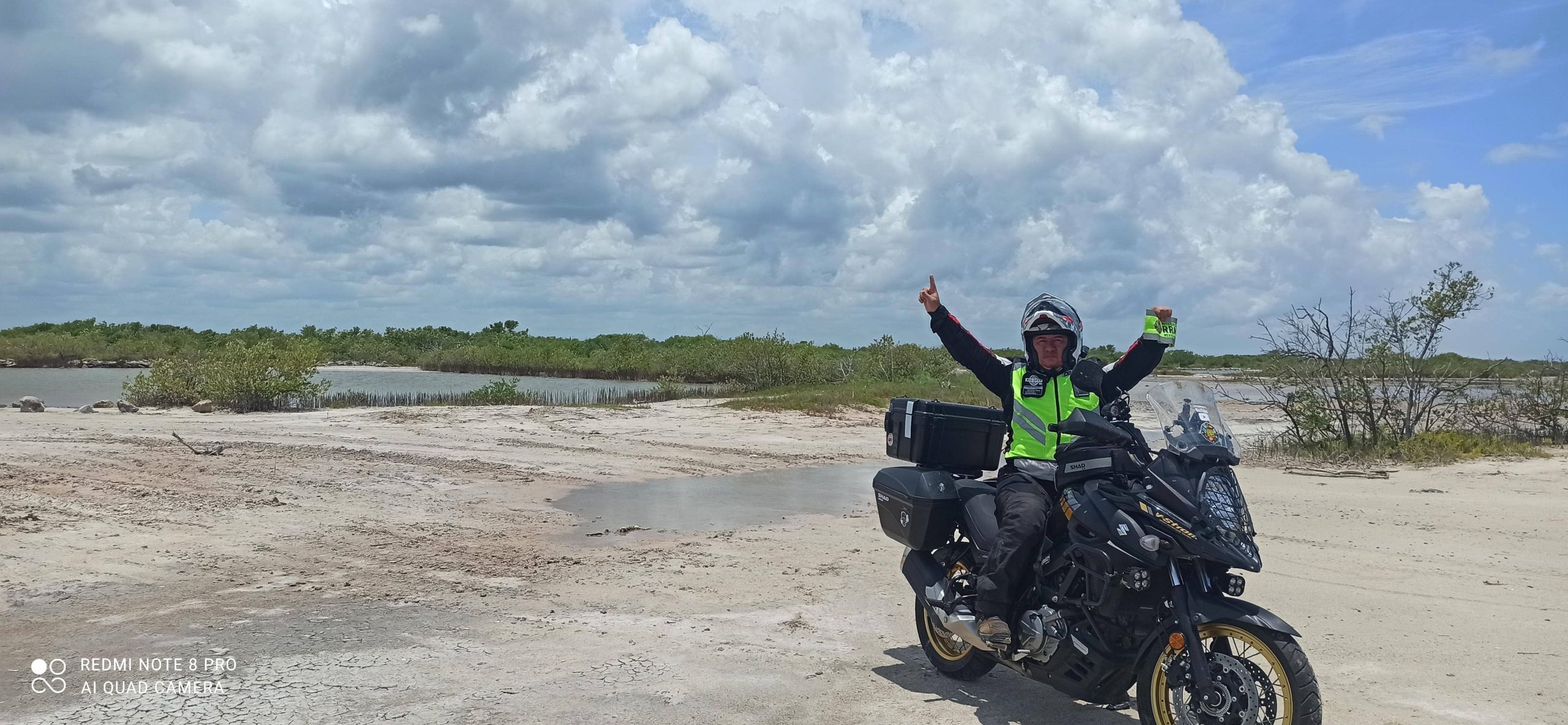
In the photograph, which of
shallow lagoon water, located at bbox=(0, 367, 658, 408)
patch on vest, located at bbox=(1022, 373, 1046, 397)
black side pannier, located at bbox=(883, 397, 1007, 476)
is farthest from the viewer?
shallow lagoon water, located at bbox=(0, 367, 658, 408)

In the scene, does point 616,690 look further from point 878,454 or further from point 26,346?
point 26,346

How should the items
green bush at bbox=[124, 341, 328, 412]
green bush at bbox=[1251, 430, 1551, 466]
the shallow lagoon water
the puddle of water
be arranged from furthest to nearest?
the shallow lagoon water < green bush at bbox=[124, 341, 328, 412] < green bush at bbox=[1251, 430, 1551, 466] < the puddle of water

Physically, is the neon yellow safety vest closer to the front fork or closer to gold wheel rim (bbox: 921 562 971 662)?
gold wheel rim (bbox: 921 562 971 662)

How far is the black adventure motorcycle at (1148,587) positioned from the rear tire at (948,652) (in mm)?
14

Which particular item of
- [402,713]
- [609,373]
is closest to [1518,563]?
[402,713]

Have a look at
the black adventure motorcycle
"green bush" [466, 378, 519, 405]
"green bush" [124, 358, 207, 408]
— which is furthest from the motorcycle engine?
"green bush" [124, 358, 207, 408]

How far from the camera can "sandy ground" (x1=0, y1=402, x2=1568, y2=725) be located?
490 centimetres

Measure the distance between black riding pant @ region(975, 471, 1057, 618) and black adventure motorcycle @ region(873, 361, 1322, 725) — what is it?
64 mm

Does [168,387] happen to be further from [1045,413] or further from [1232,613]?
[1232,613]

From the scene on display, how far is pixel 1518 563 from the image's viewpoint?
328 inches

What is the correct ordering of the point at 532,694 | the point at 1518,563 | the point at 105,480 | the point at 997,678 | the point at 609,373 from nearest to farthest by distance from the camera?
the point at 532,694
the point at 997,678
the point at 1518,563
the point at 105,480
the point at 609,373

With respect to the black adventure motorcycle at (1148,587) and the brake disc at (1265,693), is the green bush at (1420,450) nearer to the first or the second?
the black adventure motorcycle at (1148,587)

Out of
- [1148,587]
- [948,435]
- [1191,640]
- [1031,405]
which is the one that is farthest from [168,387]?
[1191,640]

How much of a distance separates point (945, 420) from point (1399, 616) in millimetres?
3432
